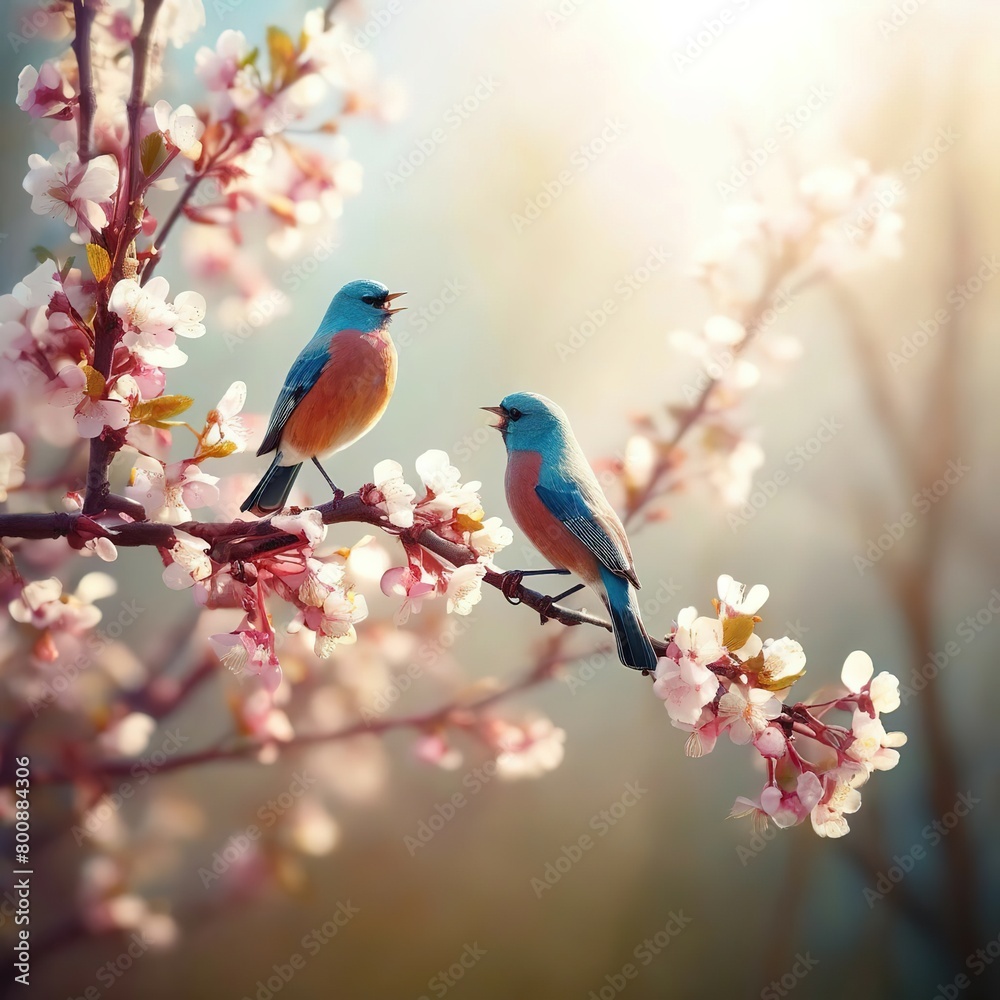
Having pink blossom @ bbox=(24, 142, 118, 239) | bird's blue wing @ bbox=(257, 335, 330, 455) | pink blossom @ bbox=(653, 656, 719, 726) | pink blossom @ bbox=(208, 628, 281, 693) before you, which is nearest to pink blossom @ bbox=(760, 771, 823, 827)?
pink blossom @ bbox=(653, 656, 719, 726)

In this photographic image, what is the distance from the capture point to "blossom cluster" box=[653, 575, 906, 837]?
2.41 feet

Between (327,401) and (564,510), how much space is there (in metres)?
0.34

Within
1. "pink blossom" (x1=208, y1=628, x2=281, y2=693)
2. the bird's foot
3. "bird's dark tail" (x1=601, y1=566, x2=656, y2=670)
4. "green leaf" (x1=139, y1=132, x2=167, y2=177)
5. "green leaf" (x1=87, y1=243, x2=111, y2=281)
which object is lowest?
"pink blossom" (x1=208, y1=628, x2=281, y2=693)

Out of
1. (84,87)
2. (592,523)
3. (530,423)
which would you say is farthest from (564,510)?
(84,87)

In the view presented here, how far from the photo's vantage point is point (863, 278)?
6.52 feet

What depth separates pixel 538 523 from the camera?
3.30 ft

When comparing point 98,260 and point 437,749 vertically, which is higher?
point 98,260

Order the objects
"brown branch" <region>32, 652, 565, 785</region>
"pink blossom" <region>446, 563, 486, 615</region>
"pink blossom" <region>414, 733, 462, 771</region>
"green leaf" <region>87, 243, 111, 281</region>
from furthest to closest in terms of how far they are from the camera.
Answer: "pink blossom" <region>414, 733, 462, 771</region>, "brown branch" <region>32, 652, 565, 785</region>, "pink blossom" <region>446, 563, 486, 615</region>, "green leaf" <region>87, 243, 111, 281</region>

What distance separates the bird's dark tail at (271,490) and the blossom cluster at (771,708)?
0.54 meters

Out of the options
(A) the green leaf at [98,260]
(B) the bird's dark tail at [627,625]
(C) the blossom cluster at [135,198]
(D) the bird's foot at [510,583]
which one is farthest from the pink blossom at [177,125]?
(B) the bird's dark tail at [627,625]

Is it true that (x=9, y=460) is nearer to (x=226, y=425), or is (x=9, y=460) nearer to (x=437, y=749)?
(x=226, y=425)

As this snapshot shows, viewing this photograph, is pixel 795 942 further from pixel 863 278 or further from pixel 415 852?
pixel 863 278

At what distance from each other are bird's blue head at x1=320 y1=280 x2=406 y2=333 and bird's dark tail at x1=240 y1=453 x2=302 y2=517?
0.70 ft

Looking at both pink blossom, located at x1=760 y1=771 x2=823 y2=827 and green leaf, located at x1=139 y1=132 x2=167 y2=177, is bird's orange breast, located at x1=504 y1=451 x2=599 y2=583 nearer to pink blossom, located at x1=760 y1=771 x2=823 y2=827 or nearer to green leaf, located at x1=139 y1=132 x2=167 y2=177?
pink blossom, located at x1=760 y1=771 x2=823 y2=827
